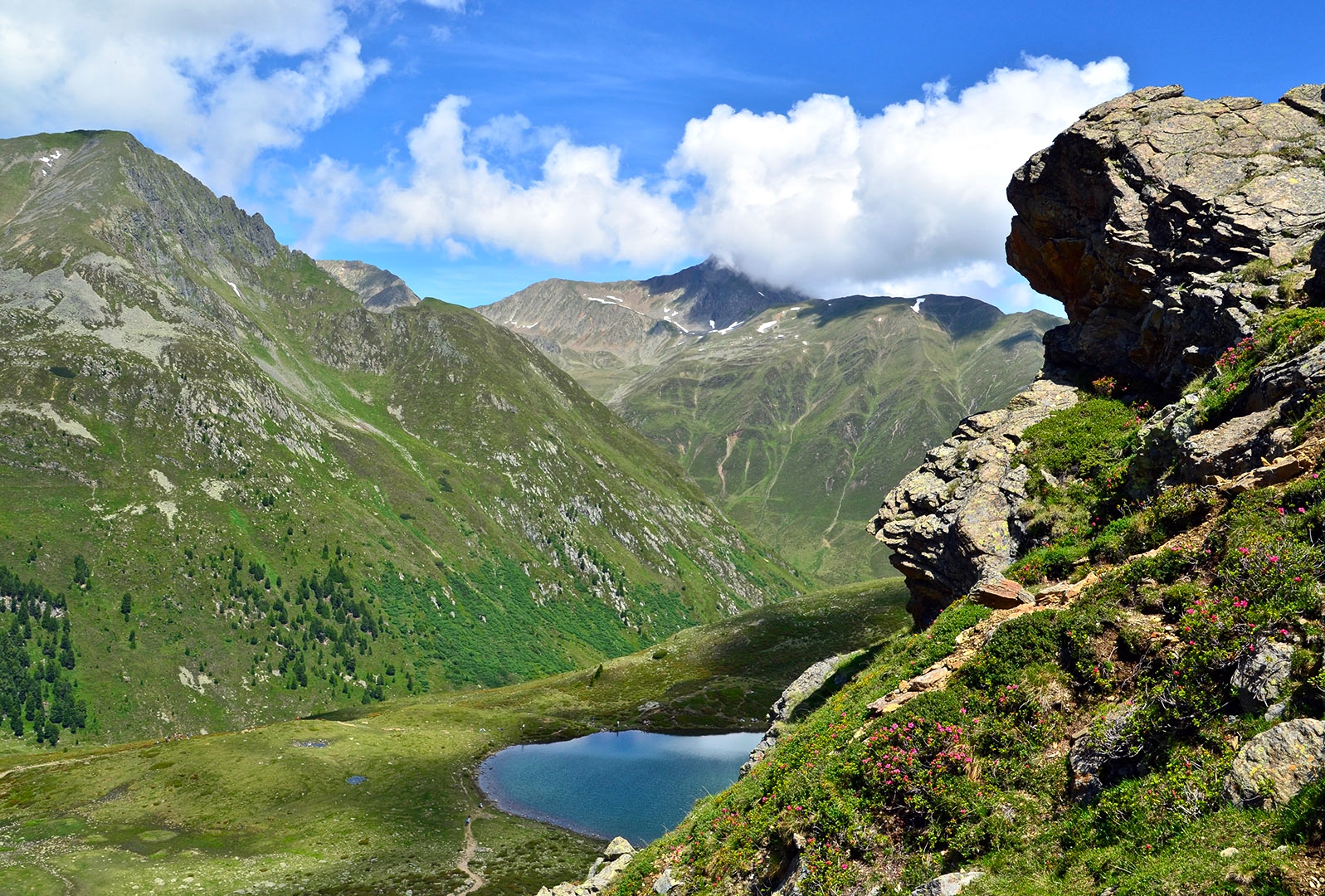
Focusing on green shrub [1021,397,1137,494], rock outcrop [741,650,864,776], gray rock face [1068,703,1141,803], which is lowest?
rock outcrop [741,650,864,776]

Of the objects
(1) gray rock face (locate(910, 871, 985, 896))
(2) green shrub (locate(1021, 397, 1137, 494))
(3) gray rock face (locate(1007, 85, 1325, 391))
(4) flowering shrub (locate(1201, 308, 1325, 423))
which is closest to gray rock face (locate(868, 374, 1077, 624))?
(2) green shrub (locate(1021, 397, 1137, 494))

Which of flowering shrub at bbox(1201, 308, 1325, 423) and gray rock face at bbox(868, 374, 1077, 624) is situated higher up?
flowering shrub at bbox(1201, 308, 1325, 423)

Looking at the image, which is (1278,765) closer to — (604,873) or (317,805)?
(604,873)

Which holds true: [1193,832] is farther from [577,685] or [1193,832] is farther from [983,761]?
[577,685]

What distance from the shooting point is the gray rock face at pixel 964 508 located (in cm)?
3359

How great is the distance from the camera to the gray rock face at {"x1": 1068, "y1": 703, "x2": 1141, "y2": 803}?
53.5ft

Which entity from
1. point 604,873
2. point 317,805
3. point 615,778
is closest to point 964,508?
point 604,873

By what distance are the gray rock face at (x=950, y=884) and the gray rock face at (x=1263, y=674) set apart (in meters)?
6.62

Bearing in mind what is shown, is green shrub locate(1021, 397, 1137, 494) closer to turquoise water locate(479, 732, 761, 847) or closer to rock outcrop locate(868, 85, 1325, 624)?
rock outcrop locate(868, 85, 1325, 624)

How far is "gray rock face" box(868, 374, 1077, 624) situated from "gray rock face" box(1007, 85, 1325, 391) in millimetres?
4957

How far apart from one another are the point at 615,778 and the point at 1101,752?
86.9 metres

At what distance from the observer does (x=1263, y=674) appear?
48.2 feet

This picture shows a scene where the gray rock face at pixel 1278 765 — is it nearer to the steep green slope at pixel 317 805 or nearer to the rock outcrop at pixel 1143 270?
the rock outcrop at pixel 1143 270

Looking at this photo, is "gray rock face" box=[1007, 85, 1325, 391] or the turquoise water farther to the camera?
the turquoise water
